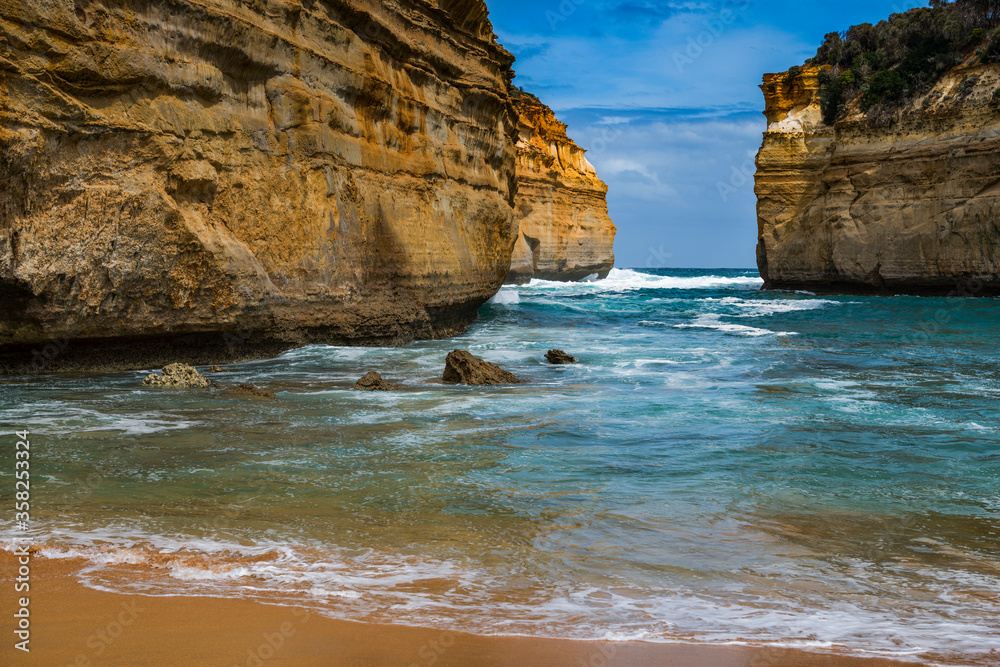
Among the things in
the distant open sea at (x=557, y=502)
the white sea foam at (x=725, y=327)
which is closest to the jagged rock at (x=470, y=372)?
the distant open sea at (x=557, y=502)

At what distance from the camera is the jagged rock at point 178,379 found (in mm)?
9539

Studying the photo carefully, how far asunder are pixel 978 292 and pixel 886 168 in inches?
238

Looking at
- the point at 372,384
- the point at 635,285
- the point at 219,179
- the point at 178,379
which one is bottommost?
the point at 372,384

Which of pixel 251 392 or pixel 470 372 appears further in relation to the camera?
pixel 470 372

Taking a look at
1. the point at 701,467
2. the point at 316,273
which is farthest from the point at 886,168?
the point at 701,467

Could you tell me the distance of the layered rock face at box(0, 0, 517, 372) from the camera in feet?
30.0

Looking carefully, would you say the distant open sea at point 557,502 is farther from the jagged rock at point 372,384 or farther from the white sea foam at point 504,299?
the white sea foam at point 504,299

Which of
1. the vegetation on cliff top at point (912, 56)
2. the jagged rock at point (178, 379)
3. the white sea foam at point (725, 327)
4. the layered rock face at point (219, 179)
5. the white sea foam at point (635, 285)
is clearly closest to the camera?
the layered rock face at point (219, 179)

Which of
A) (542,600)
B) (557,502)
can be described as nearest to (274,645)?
(542,600)

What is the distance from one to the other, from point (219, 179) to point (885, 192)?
2777 cm

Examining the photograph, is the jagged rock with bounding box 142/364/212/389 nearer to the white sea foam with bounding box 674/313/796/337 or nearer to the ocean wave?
the white sea foam with bounding box 674/313/796/337

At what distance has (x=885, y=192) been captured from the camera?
3034 centimetres

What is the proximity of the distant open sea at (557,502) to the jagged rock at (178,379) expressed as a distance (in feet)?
0.90

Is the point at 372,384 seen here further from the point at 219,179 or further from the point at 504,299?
the point at 504,299
